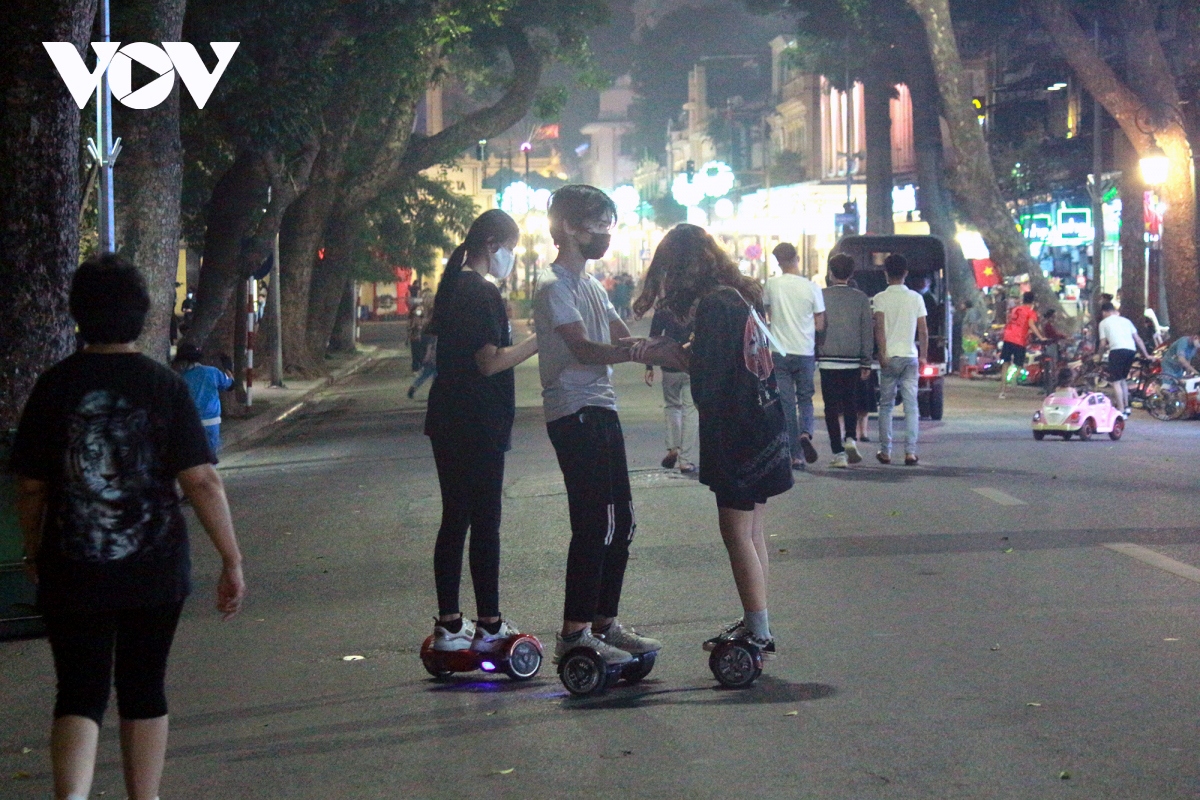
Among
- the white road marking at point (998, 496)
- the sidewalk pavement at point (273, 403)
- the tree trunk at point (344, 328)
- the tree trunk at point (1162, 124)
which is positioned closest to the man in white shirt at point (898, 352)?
the white road marking at point (998, 496)

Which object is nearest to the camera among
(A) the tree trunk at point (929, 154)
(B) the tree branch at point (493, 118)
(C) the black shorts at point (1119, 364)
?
(C) the black shorts at point (1119, 364)

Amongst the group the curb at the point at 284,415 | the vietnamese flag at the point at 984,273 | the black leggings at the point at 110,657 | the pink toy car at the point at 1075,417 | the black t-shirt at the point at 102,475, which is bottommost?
the curb at the point at 284,415

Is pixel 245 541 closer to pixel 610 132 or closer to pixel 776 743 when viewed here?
pixel 776 743

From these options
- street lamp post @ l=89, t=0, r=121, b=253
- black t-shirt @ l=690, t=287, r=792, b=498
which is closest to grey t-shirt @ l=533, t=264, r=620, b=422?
black t-shirt @ l=690, t=287, r=792, b=498

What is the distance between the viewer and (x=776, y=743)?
5.68 m

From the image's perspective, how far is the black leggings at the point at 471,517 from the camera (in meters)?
6.80

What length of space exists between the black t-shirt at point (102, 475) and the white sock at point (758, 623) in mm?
2897

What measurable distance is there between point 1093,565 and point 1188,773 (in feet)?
14.0

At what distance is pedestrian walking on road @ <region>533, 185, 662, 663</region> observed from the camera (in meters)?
6.45

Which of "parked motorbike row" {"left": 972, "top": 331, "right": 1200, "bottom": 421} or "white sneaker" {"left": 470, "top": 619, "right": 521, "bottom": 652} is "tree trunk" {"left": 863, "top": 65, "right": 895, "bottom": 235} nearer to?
"parked motorbike row" {"left": 972, "top": 331, "right": 1200, "bottom": 421}

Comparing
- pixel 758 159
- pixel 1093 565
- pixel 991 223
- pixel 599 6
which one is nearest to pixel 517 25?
pixel 599 6

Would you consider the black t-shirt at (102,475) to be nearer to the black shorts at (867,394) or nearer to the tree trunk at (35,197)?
the tree trunk at (35,197)

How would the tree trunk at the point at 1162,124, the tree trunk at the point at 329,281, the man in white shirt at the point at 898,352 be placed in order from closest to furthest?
the man in white shirt at the point at 898,352
the tree trunk at the point at 1162,124
the tree trunk at the point at 329,281

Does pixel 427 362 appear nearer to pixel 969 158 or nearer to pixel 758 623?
pixel 969 158
